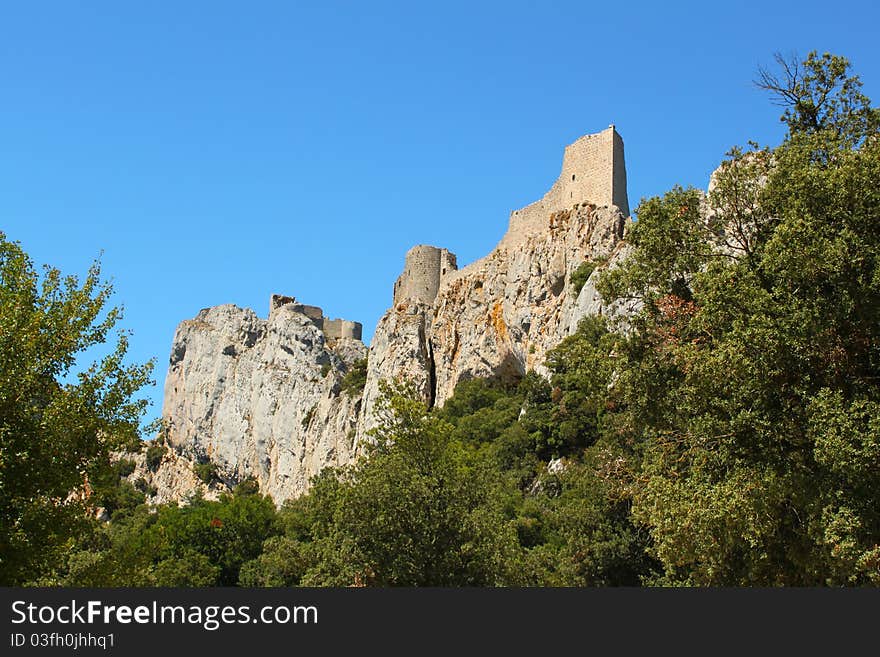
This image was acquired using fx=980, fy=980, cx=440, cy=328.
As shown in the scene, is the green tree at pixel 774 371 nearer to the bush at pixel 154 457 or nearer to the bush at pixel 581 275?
the bush at pixel 581 275

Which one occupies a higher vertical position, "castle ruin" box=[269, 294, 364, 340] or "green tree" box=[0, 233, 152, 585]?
"castle ruin" box=[269, 294, 364, 340]

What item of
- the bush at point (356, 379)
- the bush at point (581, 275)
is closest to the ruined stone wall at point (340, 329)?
the bush at point (356, 379)

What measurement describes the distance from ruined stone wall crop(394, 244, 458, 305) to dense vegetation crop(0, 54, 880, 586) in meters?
42.6

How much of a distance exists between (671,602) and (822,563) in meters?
6.68

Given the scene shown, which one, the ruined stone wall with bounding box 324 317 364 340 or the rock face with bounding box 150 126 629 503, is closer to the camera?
the rock face with bounding box 150 126 629 503

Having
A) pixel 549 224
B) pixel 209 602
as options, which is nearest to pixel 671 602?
pixel 209 602

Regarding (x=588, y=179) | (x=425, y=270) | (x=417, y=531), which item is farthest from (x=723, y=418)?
(x=425, y=270)

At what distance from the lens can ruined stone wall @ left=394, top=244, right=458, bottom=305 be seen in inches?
2822

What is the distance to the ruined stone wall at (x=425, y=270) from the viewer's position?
71688mm

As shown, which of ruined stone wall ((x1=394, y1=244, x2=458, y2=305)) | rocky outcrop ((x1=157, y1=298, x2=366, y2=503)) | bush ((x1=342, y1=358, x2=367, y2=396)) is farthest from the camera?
rocky outcrop ((x1=157, y1=298, x2=366, y2=503))

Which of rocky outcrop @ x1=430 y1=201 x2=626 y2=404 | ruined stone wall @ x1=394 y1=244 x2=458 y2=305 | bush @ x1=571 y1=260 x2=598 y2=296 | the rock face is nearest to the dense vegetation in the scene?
the rock face

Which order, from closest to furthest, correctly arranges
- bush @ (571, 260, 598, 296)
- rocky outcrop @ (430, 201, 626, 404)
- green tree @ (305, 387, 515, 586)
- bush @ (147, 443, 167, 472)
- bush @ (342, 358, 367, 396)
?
green tree @ (305, 387, 515, 586)
bush @ (571, 260, 598, 296)
rocky outcrop @ (430, 201, 626, 404)
bush @ (342, 358, 367, 396)
bush @ (147, 443, 167, 472)

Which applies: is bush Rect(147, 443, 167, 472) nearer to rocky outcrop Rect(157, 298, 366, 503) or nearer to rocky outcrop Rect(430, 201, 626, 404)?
rocky outcrop Rect(157, 298, 366, 503)

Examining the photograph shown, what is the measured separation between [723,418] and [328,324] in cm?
7530
